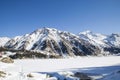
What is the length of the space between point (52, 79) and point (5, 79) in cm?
1455

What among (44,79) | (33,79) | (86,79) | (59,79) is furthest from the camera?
(86,79)

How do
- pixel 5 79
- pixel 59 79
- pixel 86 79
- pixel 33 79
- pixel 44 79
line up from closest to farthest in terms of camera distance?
pixel 5 79
pixel 33 79
pixel 44 79
pixel 59 79
pixel 86 79

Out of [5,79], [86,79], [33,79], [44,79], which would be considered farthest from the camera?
[86,79]

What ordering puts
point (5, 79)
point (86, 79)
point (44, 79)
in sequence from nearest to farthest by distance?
point (5, 79) → point (44, 79) → point (86, 79)

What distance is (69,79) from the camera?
206 feet

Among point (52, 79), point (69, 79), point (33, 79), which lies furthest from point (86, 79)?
point (33, 79)

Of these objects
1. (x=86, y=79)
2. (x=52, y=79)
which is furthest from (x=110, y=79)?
(x=52, y=79)

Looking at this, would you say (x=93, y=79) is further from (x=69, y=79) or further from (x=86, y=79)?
(x=69, y=79)

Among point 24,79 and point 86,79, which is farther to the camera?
point 86,79

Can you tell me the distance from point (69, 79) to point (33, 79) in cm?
1309

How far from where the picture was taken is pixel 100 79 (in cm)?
7056

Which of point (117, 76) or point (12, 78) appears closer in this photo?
point (12, 78)

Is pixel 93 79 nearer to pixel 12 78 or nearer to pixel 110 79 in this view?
pixel 110 79

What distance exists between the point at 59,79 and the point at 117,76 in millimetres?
17249
